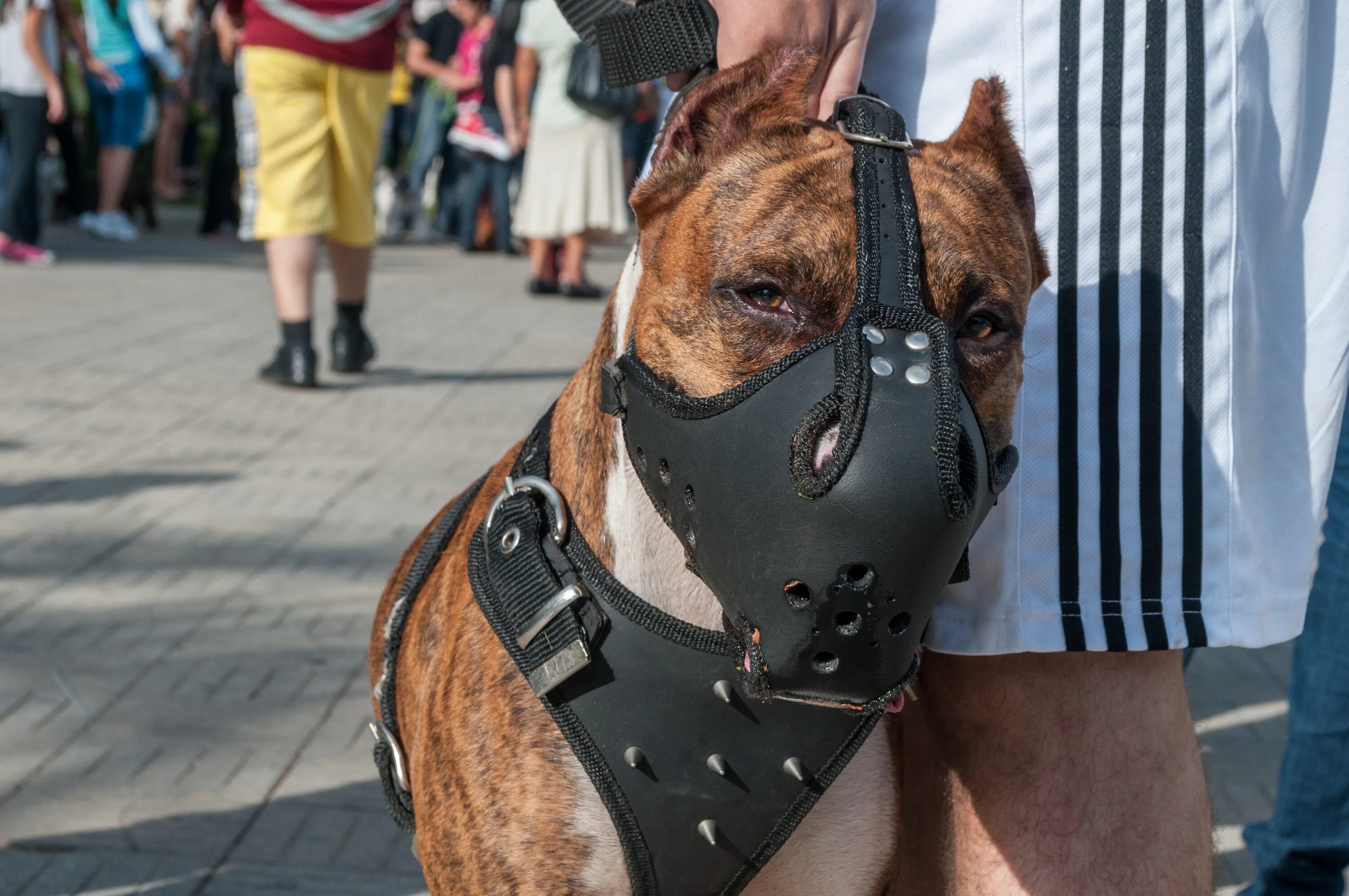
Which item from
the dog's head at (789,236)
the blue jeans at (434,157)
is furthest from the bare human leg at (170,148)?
the dog's head at (789,236)

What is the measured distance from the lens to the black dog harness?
148 cm

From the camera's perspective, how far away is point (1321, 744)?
109 inches

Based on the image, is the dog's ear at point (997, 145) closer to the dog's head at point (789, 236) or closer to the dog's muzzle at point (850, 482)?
the dog's head at point (789, 236)

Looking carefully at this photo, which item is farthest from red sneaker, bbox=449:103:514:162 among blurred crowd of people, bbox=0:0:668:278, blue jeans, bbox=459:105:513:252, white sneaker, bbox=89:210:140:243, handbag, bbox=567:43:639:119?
handbag, bbox=567:43:639:119

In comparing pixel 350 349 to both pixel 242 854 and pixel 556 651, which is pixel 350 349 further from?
pixel 556 651

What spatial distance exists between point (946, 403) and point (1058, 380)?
0.50 metres

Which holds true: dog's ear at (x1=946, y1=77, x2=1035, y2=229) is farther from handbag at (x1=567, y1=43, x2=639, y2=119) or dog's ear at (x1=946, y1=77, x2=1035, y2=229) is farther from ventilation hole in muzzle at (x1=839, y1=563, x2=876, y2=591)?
handbag at (x1=567, y1=43, x2=639, y2=119)

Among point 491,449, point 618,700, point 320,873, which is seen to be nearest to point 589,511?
point 618,700

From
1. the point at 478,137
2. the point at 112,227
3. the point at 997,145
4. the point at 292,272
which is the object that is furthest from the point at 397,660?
the point at 112,227

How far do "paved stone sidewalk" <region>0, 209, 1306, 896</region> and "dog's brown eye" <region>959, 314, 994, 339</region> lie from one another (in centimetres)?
192

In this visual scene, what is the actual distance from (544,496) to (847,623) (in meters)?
0.56

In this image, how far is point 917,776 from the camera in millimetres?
2189

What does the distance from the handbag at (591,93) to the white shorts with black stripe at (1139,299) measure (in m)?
8.23

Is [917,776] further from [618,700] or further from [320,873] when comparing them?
[320,873]
